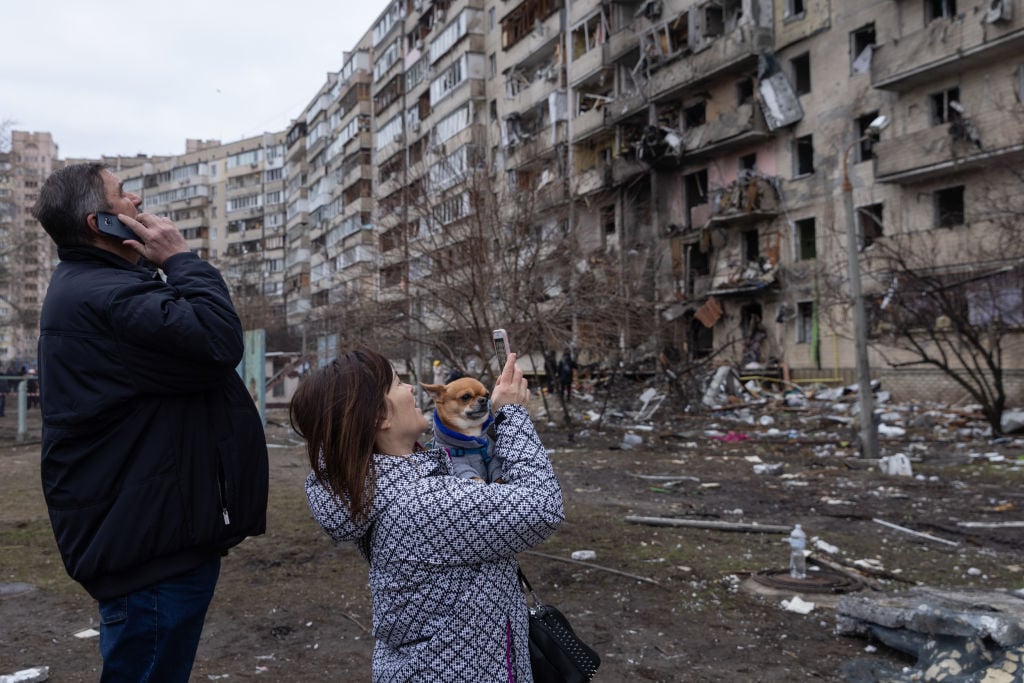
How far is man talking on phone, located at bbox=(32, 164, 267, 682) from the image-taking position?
86.7 inches

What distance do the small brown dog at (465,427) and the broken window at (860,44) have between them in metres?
27.5

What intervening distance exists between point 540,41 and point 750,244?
51.6 feet

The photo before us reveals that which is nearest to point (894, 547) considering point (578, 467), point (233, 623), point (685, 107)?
point (233, 623)

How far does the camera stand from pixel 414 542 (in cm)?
204

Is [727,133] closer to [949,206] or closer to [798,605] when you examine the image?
[949,206]

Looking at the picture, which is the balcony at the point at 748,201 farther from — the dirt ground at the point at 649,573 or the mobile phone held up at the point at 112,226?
the mobile phone held up at the point at 112,226

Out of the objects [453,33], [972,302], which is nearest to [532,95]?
[453,33]

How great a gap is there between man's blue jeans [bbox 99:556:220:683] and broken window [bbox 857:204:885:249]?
27.8 m

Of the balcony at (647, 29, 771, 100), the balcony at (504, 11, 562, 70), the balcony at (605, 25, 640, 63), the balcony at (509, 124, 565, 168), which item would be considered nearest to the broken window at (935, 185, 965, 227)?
the balcony at (647, 29, 771, 100)

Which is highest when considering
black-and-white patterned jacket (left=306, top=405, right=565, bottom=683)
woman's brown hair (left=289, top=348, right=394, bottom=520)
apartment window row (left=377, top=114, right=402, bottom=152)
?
apartment window row (left=377, top=114, right=402, bottom=152)

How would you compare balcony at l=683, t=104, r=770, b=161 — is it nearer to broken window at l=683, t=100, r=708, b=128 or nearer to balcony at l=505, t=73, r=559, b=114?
broken window at l=683, t=100, r=708, b=128

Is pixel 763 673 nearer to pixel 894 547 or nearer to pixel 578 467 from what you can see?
pixel 894 547

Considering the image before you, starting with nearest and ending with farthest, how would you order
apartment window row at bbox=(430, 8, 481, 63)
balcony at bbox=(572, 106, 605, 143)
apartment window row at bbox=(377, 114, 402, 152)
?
balcony at bbox=(572, 106, 605, 143) → apartment window row at bbox=(430, 8, 481, 63) → apartment window row at bbox=(377, 114, 402, 152)

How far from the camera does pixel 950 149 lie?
2381cm
